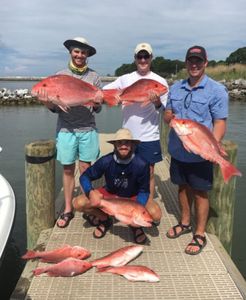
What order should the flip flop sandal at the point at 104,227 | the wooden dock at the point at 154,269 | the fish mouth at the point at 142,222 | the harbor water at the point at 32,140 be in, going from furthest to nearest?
the harbor water at the point at 32,140 → the flip flop sandal at the point at 104,227 → the fish mouth at the point at 142,222 → the wooden dock at the point at 154,269

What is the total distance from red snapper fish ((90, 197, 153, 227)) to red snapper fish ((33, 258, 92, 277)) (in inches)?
22.2

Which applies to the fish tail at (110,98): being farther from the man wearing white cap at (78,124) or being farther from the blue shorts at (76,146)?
the blue shorts at (76,146)

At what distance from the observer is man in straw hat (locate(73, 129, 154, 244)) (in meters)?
4.28

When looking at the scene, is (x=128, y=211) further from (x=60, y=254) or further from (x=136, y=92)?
(x=136, y=92)

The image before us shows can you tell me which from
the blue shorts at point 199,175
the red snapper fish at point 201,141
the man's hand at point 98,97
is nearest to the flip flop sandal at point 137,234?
the blue shorts at point 199,175

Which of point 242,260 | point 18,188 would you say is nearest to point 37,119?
point 18,188

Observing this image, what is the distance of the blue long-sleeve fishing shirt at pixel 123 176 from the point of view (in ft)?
14.2

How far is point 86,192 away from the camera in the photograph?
4.38 meters

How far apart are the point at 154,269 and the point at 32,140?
1318cm

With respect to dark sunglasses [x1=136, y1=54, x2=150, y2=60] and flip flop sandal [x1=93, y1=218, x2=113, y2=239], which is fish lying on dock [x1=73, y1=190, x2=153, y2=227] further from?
dark sunglasses [x1=136, y1=54, x2=150, y2=60]

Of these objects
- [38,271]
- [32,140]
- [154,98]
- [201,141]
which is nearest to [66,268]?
[38,271]

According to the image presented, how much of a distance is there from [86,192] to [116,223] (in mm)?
799

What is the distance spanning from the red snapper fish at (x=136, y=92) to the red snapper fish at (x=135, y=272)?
173 cm

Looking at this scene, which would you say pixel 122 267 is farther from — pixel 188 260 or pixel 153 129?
pixel 153 129
